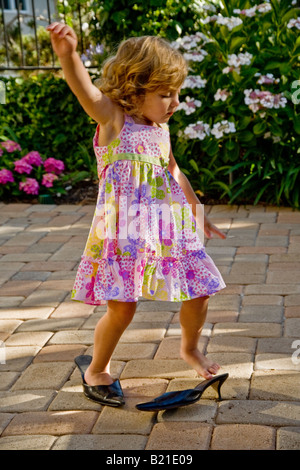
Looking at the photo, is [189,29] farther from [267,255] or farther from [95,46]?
[267,255]

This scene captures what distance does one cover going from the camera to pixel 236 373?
268cm

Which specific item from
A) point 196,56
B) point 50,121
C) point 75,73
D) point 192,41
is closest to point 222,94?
point 196,56

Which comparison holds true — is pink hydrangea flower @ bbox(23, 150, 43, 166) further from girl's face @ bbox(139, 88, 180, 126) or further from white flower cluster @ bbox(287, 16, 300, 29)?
girl's face @ bbox(139, 88, 180, 126)

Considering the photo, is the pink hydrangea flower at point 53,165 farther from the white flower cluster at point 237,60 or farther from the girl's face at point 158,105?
the girl's face at point 158,105

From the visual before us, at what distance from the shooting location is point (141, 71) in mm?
2420

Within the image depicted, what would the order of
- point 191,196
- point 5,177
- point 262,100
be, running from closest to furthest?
point 191,196 → point 262,100 → point 5,177

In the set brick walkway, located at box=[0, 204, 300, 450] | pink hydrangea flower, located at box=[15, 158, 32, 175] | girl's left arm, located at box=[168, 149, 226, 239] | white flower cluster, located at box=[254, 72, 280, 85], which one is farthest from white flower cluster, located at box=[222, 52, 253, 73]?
girl's left arm, located at box=[168, 149, 226, 239]

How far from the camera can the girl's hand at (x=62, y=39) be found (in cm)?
217

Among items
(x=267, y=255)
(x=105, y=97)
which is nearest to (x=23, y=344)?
(x=105, y=97)

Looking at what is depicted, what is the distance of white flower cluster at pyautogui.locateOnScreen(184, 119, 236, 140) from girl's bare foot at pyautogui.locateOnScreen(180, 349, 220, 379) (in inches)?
101

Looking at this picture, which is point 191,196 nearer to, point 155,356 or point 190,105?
point 155,356

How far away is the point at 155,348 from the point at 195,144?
2.73 metres

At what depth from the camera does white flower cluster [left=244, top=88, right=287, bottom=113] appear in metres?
4.77

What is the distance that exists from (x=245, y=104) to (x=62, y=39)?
9.70ft
